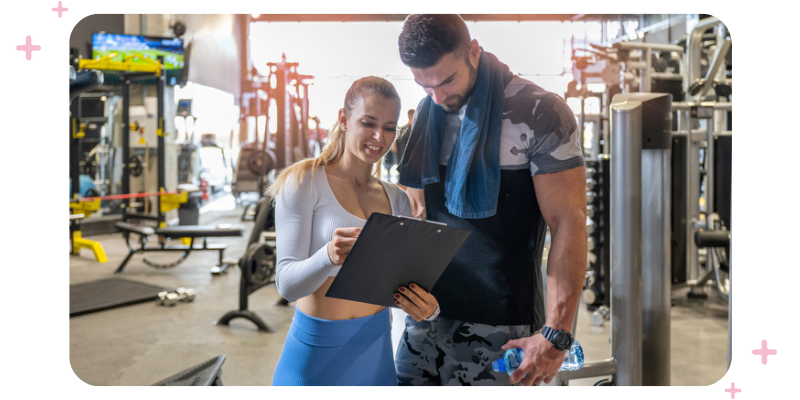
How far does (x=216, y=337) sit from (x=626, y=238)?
2.50m

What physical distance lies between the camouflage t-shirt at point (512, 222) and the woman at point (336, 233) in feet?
0.25

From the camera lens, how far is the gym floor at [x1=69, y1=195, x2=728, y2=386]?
2.63 metres

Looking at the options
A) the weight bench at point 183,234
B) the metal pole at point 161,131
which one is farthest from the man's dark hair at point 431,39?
the metal pole at point 161,131

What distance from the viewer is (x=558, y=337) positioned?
3.98 feet

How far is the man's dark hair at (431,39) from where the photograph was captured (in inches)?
45.8

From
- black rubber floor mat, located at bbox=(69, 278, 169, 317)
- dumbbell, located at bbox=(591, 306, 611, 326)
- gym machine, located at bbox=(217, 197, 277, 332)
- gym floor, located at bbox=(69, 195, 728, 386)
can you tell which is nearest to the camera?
gym floor, located at bbox=(69, 195, 728, 386)

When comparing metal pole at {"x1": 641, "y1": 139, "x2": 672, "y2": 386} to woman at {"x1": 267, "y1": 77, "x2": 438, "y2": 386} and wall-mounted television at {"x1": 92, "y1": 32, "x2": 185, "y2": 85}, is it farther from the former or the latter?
wall-mounted television at {"x1": 92, "y1": 32, "x2": 185, "y2": 85}

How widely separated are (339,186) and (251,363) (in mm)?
1969

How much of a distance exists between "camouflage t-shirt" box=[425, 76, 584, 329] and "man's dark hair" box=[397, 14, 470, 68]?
128 millimetres
